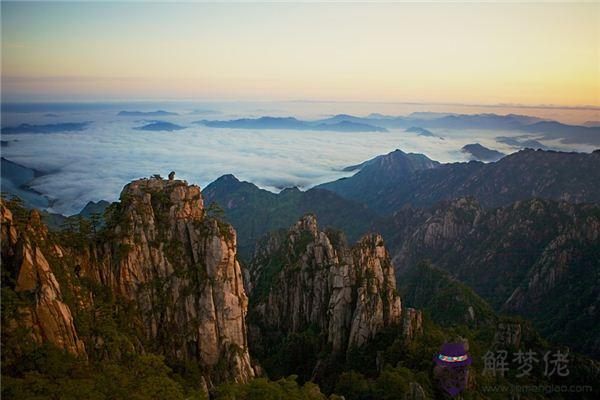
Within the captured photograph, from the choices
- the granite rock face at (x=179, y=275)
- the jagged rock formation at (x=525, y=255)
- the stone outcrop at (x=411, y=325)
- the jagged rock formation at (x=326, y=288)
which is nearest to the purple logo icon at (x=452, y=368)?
the stone outcrop at (x=411, y=325)

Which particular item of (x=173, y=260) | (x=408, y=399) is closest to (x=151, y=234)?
(x=173, y=260)

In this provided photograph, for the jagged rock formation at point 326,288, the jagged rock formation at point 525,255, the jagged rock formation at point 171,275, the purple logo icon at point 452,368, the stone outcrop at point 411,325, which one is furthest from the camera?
the jagged rock formation at point 525,255

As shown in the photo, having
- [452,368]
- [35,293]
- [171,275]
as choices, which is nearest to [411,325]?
[452,368]

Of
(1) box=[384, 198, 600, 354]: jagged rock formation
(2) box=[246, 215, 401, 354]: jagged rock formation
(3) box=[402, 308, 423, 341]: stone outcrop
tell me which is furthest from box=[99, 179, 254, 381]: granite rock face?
(1) box=[384, 198, 600, 354]: jagged rock formation

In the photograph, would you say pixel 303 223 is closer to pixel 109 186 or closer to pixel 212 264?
pixel 212 264

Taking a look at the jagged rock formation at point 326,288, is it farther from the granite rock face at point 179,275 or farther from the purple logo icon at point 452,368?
the granite rock face at point 179,275

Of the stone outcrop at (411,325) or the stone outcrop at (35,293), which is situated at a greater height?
the stone outcrop at (35,293)
